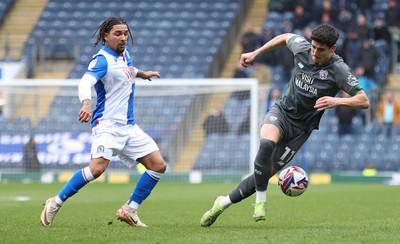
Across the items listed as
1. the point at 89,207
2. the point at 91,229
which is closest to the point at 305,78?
the point at 91,229

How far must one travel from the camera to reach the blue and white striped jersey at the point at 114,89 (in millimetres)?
11008

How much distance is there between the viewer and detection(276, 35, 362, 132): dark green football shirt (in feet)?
34.9

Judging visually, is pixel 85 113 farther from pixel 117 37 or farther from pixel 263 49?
pixel 263 49

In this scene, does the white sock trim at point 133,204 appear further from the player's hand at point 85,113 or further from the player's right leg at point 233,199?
the player's hand at point 85,113

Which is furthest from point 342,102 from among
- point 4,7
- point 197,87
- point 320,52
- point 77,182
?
point 4,7

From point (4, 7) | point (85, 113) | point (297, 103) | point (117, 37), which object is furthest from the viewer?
point (4, 7)

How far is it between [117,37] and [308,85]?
215 centimetres

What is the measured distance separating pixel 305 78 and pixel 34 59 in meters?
20.8

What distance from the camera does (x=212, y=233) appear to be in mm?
9938

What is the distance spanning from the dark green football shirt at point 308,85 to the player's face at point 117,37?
1835 millimetres

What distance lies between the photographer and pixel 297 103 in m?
10.8

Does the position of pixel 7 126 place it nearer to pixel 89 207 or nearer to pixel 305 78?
pixel 89 207

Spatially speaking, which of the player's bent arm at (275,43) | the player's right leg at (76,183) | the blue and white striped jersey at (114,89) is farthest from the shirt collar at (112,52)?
the player's bent arm at (275,43)

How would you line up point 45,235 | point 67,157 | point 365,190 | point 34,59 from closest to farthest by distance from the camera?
point 45,235
point 365,190
point 67,157
point 34,59
